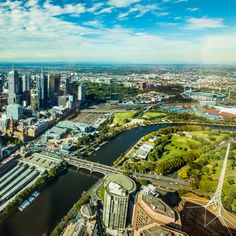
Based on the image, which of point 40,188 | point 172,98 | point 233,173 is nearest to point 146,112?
point 172,98

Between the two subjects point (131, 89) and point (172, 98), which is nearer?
point (172, 98)

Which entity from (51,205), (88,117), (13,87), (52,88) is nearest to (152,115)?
(88,117)

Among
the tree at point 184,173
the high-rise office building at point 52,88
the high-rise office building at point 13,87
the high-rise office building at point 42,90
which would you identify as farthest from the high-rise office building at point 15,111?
the tree at point 184,173

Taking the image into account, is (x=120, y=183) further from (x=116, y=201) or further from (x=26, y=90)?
(x=26, y=90)

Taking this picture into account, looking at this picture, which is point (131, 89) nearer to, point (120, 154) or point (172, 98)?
point (172, 98)

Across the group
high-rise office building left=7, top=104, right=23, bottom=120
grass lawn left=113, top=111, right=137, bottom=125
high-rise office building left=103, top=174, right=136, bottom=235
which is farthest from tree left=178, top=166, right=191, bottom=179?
high-rise office building left=7, top=104, right=23, bottom=120
